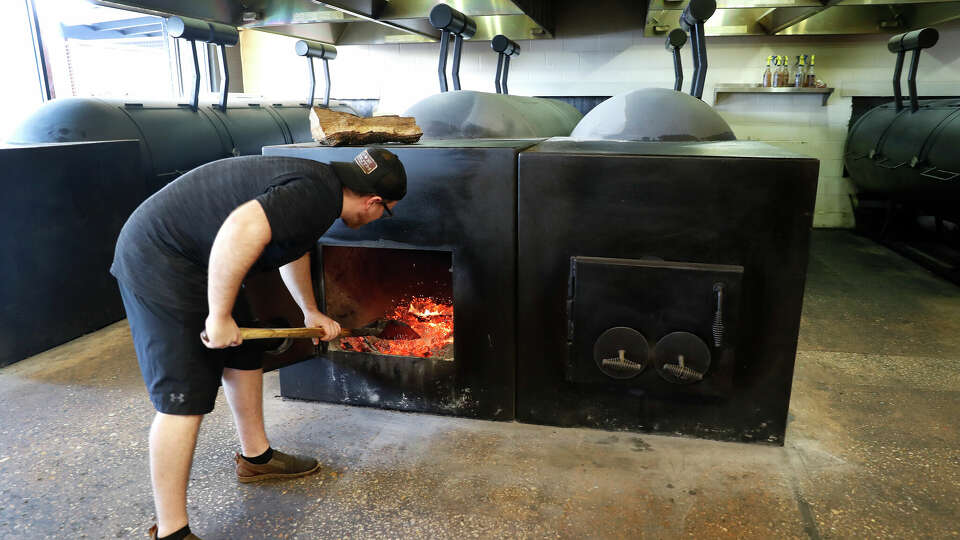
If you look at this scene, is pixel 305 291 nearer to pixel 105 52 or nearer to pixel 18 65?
pixel 18 65

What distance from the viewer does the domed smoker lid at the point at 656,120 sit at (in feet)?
10.0

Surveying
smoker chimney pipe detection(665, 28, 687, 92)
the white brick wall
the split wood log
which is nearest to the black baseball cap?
the split wood log

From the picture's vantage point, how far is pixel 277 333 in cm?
183

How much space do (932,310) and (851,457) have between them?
7.24 ft

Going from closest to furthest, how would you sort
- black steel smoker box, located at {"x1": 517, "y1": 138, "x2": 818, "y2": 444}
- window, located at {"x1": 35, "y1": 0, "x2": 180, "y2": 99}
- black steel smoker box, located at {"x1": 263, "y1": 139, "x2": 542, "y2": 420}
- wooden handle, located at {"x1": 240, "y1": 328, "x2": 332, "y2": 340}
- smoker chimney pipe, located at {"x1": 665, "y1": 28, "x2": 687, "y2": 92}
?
wooden handle, located at {"x1": 240, "y1": 328, "x2": 332, "y2": 340} < black steel smoker box, located at {"x1": 517, "y1": 138, "x2": 818, "y2": 444} < black steel smoker box, located at {"x1": 263, "y1": 139, "x2": 542, "y2": 420} < smoker chimney pipe, located at {"x1": 665, "y1": 28, "x2": 687, "y2": 92} < window, located at {"x1": 35, "y1": 0, "x2": 180, "y2": 99}

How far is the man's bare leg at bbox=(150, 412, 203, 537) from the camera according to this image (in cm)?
163

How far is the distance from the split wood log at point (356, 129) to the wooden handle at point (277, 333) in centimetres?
80

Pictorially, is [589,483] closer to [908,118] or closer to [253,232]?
[253,232]

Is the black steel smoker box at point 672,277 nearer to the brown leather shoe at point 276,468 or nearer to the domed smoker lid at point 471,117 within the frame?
the brown leather shoe at point 276,468

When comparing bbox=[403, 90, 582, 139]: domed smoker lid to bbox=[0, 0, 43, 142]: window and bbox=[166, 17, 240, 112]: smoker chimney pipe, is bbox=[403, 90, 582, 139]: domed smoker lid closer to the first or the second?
bbox=[166, 17, 240, 112]: smoker chimney pipe

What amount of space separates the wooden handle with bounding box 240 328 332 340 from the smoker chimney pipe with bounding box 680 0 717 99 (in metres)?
2.53

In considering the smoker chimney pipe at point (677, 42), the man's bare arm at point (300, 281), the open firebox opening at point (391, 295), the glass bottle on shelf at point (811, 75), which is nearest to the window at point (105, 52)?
the open firebox opening at point (391, 295)

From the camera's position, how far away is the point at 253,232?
152cm

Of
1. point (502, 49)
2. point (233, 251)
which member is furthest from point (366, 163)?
point (502, 49)
